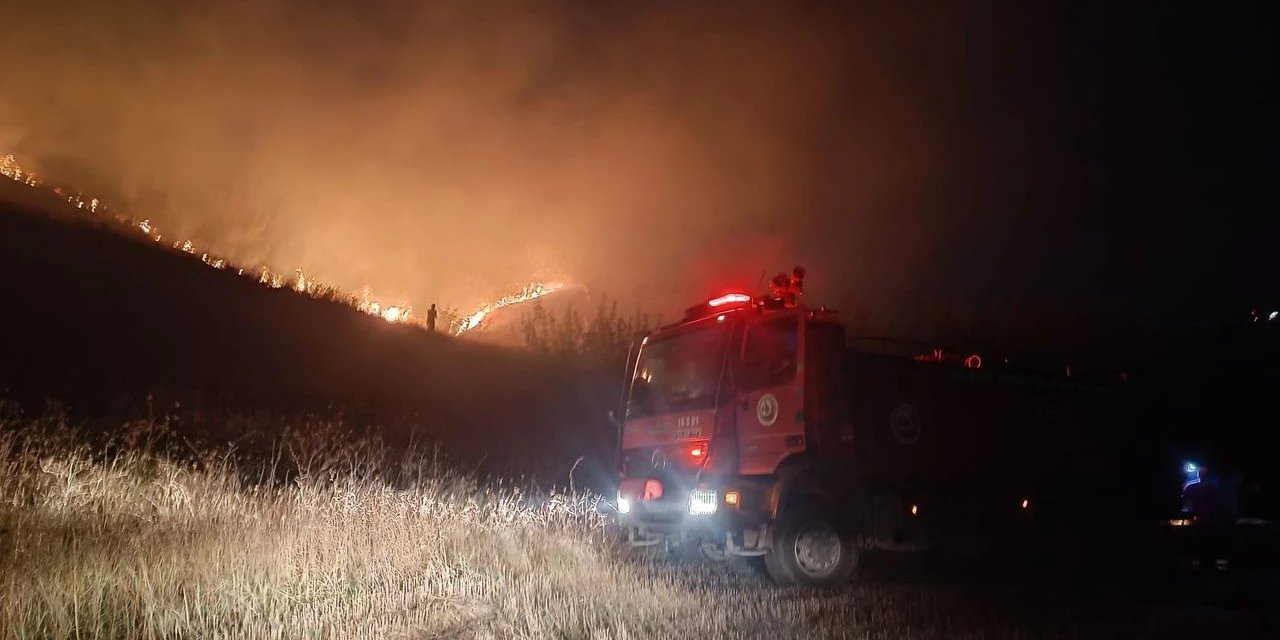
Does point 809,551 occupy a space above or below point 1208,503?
below

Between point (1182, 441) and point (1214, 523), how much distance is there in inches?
92.9

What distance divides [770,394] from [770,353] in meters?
0.44

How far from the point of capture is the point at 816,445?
8.22 m

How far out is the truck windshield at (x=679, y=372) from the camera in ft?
29.6

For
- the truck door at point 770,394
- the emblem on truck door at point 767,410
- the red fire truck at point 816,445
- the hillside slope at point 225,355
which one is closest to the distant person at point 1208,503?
the red fire truck at point 816,445

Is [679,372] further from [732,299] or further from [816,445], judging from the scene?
[816,445]

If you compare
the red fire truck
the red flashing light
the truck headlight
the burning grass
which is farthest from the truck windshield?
the burning grass

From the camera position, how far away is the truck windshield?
902 cm

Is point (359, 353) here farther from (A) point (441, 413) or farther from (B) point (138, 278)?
(B) point (138, 278)

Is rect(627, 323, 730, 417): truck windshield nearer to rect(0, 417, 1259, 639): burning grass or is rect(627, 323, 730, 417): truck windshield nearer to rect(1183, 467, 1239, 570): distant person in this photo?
rect(0, 417, 1259, 639): burning grass

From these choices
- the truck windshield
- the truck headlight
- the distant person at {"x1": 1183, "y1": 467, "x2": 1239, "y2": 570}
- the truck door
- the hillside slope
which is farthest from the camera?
the hillside slope

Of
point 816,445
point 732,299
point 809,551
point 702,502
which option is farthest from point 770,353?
point 809,551

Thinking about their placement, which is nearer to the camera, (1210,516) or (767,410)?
(767,410)

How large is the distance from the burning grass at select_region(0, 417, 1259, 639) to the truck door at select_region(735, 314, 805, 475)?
131cm
